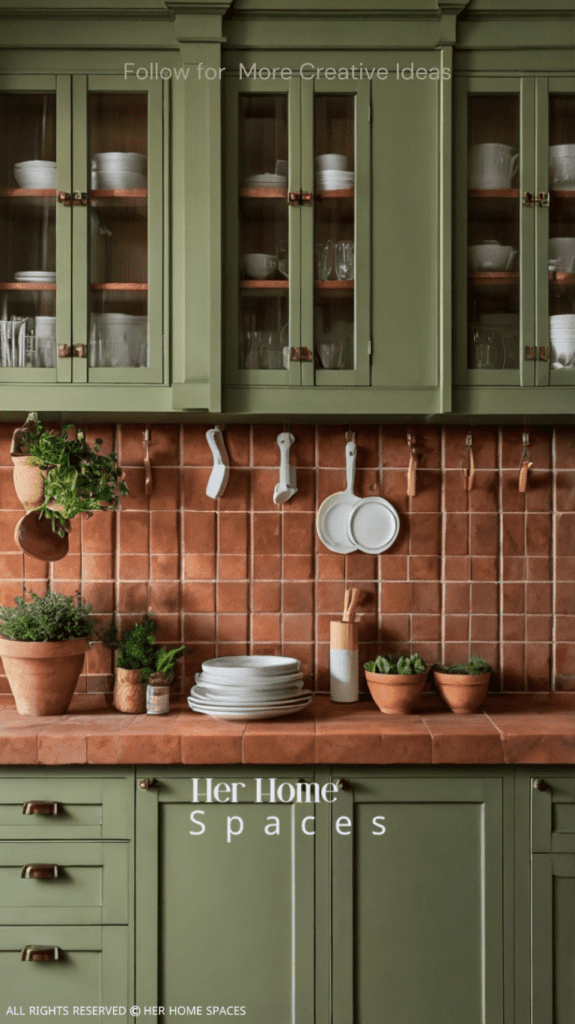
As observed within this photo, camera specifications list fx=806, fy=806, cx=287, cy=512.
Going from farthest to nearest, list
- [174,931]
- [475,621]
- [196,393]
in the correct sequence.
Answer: [475,621] → [196,393] → [174,931]

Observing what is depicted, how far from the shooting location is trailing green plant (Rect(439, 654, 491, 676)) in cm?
225

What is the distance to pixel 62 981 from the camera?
196 cm

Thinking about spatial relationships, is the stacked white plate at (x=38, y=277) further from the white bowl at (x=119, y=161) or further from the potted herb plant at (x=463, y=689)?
the potted herb plant at (x=463, y=689)

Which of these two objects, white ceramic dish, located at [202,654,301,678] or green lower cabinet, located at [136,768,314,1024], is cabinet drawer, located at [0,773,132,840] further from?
white ceramic dish, located at [202,654,301,678]

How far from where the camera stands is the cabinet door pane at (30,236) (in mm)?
2176

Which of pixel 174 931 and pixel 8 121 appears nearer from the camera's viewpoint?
pixel 174 931

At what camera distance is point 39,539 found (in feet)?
7.66

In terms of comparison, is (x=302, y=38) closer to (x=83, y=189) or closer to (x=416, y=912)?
(x=83, y=189)

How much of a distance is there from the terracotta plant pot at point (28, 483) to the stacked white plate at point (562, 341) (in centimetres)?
147

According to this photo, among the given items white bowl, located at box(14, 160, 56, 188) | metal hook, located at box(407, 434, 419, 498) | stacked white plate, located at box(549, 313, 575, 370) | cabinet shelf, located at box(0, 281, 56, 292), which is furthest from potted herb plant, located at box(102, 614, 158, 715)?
stacked white plate, located at box(549, 313, 575, 370)

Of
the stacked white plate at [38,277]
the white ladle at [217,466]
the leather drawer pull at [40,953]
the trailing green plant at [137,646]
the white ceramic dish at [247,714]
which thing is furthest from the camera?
the white ladle at [217,466]

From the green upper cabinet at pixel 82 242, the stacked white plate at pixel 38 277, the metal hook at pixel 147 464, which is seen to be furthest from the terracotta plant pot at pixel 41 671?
the stacked white plate at pixel 38 277

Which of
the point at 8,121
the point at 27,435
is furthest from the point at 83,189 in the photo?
the point at 27,435

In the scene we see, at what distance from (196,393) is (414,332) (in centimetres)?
60
